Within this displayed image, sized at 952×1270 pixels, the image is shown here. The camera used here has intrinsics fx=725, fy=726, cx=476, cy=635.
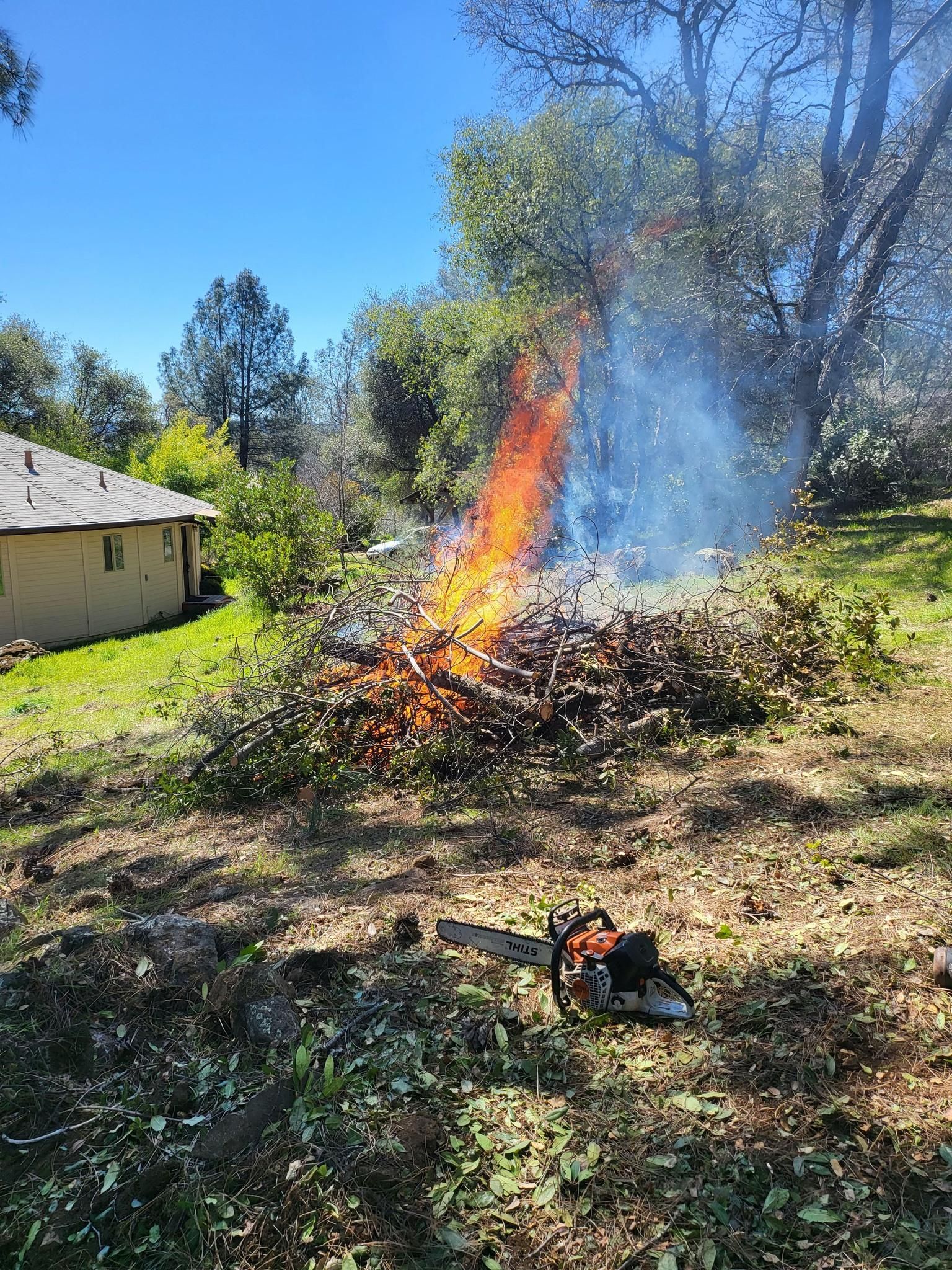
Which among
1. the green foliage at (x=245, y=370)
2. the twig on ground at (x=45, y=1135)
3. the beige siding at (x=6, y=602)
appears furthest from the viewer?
the green foliage at (x=245, y=370)

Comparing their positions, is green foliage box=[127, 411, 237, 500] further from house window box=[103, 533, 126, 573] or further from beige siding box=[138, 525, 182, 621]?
house window box=[103, 533, 126, 573]

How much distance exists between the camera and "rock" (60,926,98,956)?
3117mm

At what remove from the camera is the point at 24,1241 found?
1.96m

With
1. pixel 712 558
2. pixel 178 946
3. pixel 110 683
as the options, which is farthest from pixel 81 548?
pixel 178 946

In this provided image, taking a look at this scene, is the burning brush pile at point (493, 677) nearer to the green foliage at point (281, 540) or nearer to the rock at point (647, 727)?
the rock at point (647, 727)

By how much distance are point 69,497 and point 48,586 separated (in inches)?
108

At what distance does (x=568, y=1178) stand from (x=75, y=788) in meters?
5.87

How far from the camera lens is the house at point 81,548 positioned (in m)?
15.6

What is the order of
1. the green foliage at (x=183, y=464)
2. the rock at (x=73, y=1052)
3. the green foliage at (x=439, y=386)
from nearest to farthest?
the rock at (x=73, y=1052), the green foliage at (x=439, y=386), the green foliage at (x=183, y=464)

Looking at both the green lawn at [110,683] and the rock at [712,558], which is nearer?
the green lawn at [110,683]

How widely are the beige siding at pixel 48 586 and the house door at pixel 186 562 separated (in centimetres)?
472

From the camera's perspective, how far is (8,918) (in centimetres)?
384

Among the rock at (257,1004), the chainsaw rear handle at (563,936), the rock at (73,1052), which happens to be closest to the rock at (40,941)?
the rock at (73,1052)

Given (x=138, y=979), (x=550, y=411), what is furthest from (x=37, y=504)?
(x=138, y=979)
